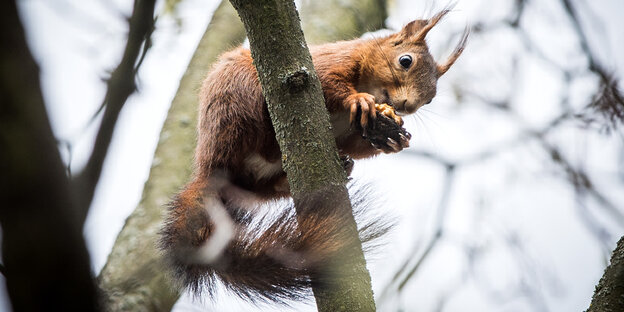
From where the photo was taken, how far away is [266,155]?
9.45ft

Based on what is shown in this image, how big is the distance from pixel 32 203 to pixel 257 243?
1.47m

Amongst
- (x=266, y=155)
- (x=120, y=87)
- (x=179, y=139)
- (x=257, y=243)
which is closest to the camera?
(x=120, y=87)

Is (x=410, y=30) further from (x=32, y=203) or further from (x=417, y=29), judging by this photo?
(x=32, y=203)

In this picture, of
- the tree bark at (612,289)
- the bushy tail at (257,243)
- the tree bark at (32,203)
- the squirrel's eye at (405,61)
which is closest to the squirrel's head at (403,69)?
the squirrel's eye at (405,61)

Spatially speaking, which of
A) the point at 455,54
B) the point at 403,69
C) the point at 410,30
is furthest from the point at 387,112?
the point at 455,54

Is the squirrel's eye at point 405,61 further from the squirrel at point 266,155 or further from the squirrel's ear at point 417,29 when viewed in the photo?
the squirrel's ear at point 417,29

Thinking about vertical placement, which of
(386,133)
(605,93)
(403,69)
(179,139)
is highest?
(605,93)

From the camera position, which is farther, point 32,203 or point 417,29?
point 417,29

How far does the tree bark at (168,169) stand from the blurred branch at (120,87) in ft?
4.19

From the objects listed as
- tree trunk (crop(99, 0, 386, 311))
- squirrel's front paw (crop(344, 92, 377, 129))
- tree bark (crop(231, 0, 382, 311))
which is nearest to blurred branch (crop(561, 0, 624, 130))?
squirrel's front paw (crop(344, 92, 377, 129))

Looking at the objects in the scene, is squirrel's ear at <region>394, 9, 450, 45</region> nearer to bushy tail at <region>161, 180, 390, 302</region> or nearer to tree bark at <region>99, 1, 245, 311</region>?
tree bark at <region>99, 1, 245, 311</region>

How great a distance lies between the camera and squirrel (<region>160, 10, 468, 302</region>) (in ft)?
6.72

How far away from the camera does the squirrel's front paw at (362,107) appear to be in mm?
2552

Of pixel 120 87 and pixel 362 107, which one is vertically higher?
pixel 362 107
